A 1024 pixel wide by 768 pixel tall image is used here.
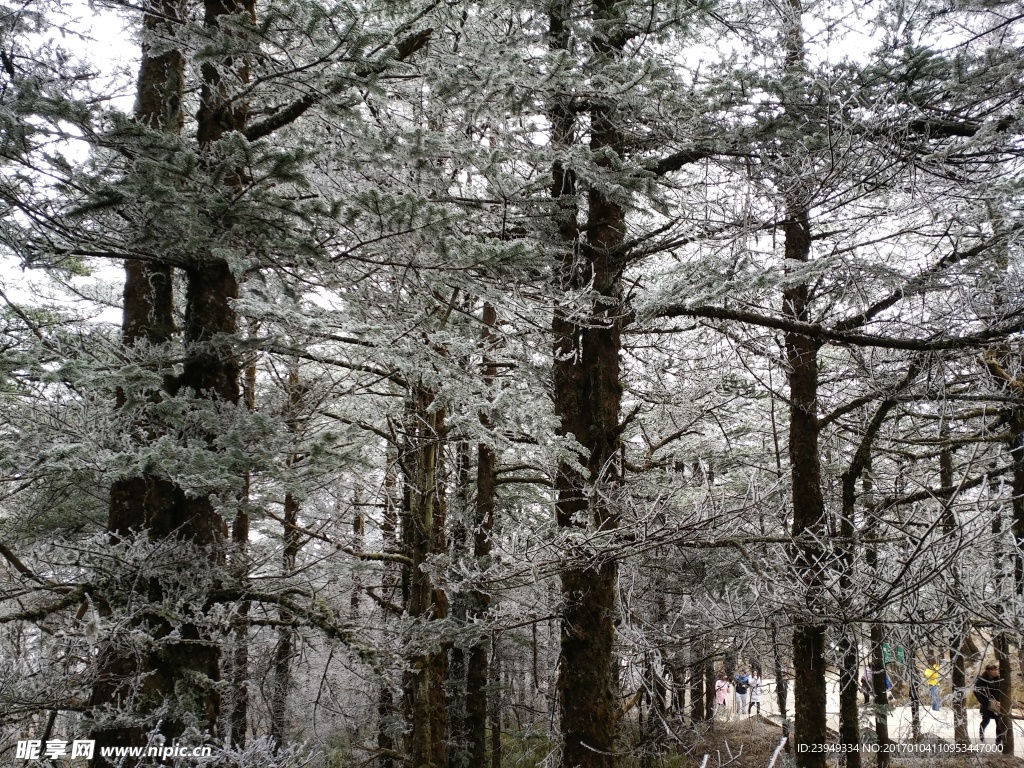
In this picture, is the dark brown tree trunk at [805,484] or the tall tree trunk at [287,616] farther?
the dark brown tree trunk at [805,484]

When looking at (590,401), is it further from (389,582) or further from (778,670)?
(389,582)

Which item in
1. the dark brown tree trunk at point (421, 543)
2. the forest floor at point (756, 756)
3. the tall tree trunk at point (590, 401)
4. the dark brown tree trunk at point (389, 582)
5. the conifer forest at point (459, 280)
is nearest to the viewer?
the conifer forest at point (459, 280)

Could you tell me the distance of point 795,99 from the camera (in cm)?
492

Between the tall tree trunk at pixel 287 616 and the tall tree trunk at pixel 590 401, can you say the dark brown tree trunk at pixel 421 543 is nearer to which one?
the tall tree trunk at pixel 287 616

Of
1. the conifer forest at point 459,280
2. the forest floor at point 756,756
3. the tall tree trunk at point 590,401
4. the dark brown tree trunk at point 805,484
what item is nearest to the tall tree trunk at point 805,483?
the dark brown tree trunk at point 805,484

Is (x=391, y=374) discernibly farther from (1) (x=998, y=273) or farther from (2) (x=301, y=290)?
(1) (x=998, y=273)

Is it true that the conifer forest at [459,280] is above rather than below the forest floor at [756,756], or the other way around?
above

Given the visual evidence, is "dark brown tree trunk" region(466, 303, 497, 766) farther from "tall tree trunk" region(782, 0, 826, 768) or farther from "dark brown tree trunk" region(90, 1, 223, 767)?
"dark brown tree trunk" region(90, 1, 223, 767)

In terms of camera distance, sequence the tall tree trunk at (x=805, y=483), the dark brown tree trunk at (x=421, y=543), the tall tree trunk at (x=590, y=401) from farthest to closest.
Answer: the dark brown tree trunk at (x=421, y=543)
the tall tree trunk at (x=805, y=483)
the tall tree trunk at (x=590, y=401)

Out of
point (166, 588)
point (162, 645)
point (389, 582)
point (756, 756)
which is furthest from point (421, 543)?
point (756, 756)

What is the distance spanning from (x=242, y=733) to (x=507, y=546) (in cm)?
A: 815

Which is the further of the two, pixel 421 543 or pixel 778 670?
pixel 778 670

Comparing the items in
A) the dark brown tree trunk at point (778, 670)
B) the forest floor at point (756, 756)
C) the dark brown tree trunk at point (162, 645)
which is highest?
the dark brown tree trunk at point (162, 645)

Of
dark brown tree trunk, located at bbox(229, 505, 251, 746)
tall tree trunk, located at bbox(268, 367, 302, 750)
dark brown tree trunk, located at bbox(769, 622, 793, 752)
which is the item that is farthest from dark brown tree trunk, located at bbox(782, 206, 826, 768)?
dark brown tree trunk, located at bbox(229, 505, 251, 746)
